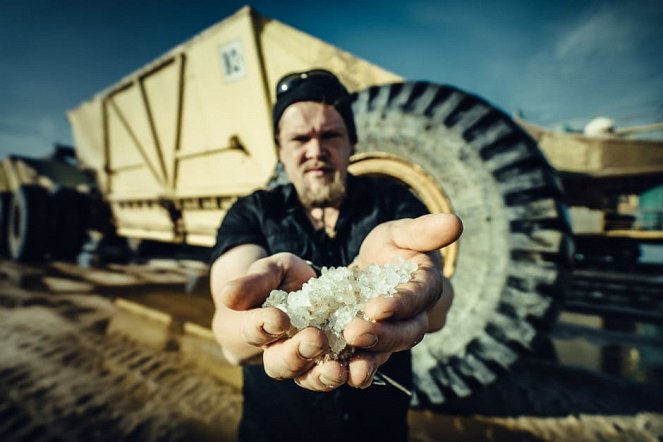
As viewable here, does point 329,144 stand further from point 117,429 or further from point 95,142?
point 95,142

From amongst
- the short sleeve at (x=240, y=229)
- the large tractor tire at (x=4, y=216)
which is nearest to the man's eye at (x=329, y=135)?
the short sleeve at (x=240, y=229)

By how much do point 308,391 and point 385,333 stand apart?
62 cm

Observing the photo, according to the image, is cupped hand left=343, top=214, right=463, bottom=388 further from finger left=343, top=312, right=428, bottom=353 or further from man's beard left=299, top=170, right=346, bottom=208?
man's beard left=299, top=170, right=346, bottom=208

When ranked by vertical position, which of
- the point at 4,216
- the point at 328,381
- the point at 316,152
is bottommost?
the point at 328,381

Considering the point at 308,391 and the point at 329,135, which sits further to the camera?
the point at 329,135

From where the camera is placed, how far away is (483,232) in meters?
1.54

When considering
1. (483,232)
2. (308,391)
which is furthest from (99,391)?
(483,232)

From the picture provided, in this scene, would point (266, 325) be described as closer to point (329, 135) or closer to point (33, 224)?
point (329, 135)

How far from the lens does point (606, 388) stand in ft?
5.96

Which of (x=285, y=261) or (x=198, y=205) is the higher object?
(x=198, y=205)

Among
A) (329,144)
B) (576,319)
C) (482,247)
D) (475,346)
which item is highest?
(329,144)

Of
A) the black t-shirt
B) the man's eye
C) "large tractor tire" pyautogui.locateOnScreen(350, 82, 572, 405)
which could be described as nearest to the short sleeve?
the black t-shirt

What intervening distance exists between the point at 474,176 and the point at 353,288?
1.18 metres

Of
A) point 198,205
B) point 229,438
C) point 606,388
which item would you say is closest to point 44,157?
point 198,205
